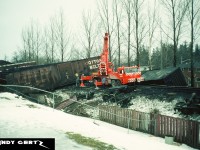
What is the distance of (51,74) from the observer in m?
31.9

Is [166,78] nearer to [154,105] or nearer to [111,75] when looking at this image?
[111,75]

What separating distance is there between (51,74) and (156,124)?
19.3 meters

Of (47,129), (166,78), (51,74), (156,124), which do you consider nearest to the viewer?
(47,129)

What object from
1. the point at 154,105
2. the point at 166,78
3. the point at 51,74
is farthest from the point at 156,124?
the point at 51,74

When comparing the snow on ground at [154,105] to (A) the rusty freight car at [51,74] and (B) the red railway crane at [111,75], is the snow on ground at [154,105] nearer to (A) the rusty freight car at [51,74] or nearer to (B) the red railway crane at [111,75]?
(B) the red railway crane at [111,75]

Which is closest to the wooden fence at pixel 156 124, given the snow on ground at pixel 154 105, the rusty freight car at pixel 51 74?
the snow on ground at pixel 154 105

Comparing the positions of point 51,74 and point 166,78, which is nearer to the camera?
point 166,78

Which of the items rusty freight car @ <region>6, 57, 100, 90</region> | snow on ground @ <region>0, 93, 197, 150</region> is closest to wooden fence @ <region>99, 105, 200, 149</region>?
snow on ground @ <region>0, 93, 197, 150</region>

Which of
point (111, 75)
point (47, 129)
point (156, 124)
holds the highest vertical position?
point (111, 75)

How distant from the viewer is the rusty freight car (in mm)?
29562

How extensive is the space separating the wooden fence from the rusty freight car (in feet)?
42.2

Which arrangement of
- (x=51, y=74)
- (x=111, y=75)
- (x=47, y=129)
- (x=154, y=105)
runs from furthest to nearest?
(x=51, y=74) < (x=111, y=75) < (x=154, y=105) < (x=47, y=129)

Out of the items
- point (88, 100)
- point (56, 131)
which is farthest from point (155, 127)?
point (88, 100)

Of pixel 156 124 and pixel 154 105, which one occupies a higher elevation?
pixel 154 105
